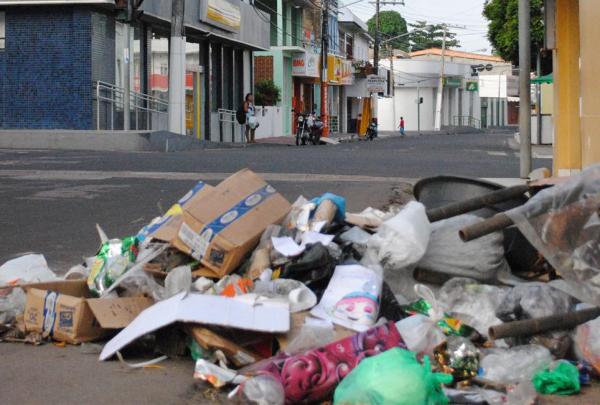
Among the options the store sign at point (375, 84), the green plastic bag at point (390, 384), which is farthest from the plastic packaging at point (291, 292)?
the store sign at point (375, 84)

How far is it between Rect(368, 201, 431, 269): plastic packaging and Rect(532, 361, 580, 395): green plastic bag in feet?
3.83

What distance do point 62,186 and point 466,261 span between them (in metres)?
8.60

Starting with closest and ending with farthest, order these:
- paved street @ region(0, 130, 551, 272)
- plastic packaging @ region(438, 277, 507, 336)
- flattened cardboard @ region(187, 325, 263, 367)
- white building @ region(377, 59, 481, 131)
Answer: flattened cardboard @ region(187, 325, 263, 367) → plastic packaging @ region(438, 277, 507, 336) → paved street @ region(0, 130, 551, 272) → white building @ region(377, 59, 481, 131)

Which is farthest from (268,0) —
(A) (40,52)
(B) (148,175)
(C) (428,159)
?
(B) (148,175)

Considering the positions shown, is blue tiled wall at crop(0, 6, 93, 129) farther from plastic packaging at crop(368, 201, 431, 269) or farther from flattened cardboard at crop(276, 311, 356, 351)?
A: flattened cardboard at crop(276, 311, 356, 351)

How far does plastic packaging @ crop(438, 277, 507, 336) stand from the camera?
16.5ft

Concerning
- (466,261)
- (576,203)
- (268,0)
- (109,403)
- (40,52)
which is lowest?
(109,403)

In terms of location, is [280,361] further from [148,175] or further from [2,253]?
[148,175]

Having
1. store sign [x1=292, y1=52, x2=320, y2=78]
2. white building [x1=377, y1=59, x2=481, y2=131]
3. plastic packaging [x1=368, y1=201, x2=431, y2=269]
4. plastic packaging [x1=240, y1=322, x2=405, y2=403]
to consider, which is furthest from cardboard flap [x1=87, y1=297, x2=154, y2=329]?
white building [x1=377, y1=59, x2=481, y2=131]

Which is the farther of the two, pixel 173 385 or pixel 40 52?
pixel 40 52

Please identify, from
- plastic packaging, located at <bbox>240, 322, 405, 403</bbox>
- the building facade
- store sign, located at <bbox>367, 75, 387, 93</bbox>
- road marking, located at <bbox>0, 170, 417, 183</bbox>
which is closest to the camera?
plastic packaging, located at <bbox>240, 322, 405, 403</bbox>

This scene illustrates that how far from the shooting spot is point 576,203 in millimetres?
5000

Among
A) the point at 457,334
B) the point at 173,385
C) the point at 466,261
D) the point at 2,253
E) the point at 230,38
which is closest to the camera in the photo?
the point at 173,385

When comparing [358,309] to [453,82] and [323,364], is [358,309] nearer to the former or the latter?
[323,364]
